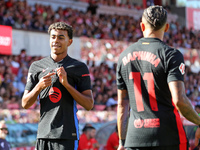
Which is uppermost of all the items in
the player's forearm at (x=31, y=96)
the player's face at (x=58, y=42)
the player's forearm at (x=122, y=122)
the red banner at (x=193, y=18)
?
the red banner at (x=193, y=18)

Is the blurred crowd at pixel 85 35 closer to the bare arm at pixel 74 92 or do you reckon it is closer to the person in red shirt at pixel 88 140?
the person in red shirt at pixel 88 140

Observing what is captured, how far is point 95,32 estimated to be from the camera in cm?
2242

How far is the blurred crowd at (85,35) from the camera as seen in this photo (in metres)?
14.8

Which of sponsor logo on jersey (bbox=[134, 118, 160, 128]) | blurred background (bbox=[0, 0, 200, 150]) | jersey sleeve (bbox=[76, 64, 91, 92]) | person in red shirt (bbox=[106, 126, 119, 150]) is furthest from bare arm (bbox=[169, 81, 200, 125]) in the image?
person in red shirt (bbox=[106, 126, 119, 150])

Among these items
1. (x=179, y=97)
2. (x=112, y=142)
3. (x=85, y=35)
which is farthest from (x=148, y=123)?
(x=85, y=35)

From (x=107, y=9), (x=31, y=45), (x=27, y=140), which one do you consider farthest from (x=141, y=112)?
(x=107, y=9)

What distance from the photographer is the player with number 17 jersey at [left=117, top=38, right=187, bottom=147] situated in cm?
335

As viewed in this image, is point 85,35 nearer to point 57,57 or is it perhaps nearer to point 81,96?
point 57,57

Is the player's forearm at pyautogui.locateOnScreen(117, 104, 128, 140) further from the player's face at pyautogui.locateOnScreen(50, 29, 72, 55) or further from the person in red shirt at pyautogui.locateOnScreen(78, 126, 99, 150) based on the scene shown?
the person in red shirt at pyautogui.locateOnScreen(78, 126, 99, 150)

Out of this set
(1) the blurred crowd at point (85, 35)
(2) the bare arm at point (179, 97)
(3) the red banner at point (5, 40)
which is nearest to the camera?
(2) the bare arm at point (179, 97)

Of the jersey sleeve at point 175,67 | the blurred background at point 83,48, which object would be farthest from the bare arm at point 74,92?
the blurred background at point 83,48

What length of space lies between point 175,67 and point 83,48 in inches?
673

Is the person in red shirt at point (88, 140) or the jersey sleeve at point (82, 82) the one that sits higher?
the jersey sleeve at point (82, 82)

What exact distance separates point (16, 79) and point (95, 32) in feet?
26.8
